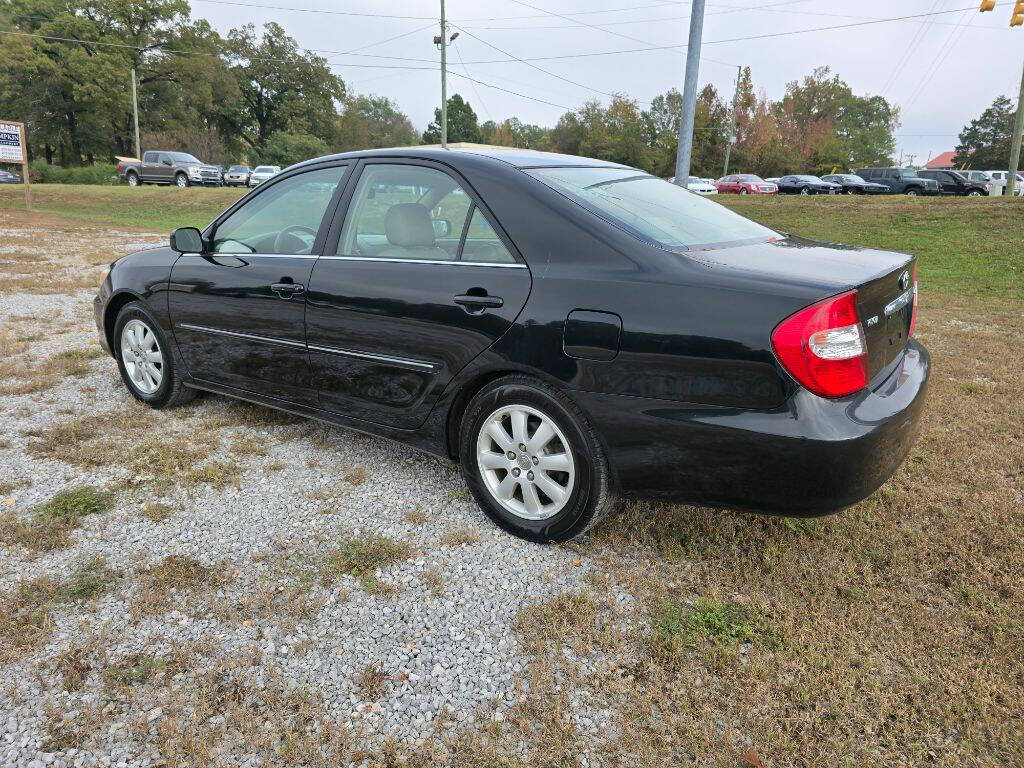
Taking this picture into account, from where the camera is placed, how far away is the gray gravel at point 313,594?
78.6 inches

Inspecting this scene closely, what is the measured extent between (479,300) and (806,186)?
37021mm

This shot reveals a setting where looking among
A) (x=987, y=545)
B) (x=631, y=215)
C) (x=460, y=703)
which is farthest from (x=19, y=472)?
(x=987, y=545)

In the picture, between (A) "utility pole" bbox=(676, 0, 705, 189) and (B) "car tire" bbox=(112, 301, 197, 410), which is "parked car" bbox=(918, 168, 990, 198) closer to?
(A) "utility pole" bbox=(676, 0, 705, 189)

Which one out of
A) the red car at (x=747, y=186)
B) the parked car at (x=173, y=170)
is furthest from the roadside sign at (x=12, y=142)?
the red car at (x=747, y=186)

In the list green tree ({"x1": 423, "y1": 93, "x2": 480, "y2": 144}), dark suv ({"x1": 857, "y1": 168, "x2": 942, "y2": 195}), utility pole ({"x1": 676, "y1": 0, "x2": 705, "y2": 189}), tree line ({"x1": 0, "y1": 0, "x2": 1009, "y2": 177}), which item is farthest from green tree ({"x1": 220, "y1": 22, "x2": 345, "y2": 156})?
utility pole ({"x1": 676, "y1": 0, "x2": 705, "y2": 189})

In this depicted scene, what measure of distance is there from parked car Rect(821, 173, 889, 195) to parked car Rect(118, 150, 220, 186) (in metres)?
31.6

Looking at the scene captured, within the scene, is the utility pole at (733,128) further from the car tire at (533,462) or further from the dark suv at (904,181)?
the car tire at (533,462)

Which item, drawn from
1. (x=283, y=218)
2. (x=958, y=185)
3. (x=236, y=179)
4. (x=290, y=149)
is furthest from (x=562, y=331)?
(x=290, y=149)

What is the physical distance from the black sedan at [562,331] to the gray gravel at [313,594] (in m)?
0.30

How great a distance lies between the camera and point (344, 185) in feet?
11.3

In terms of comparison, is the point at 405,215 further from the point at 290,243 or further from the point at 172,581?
the point at 172,581

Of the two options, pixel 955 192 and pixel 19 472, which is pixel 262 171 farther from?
pixel 19 472

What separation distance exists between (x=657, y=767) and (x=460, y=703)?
581mm

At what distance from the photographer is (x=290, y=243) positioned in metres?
3.65
